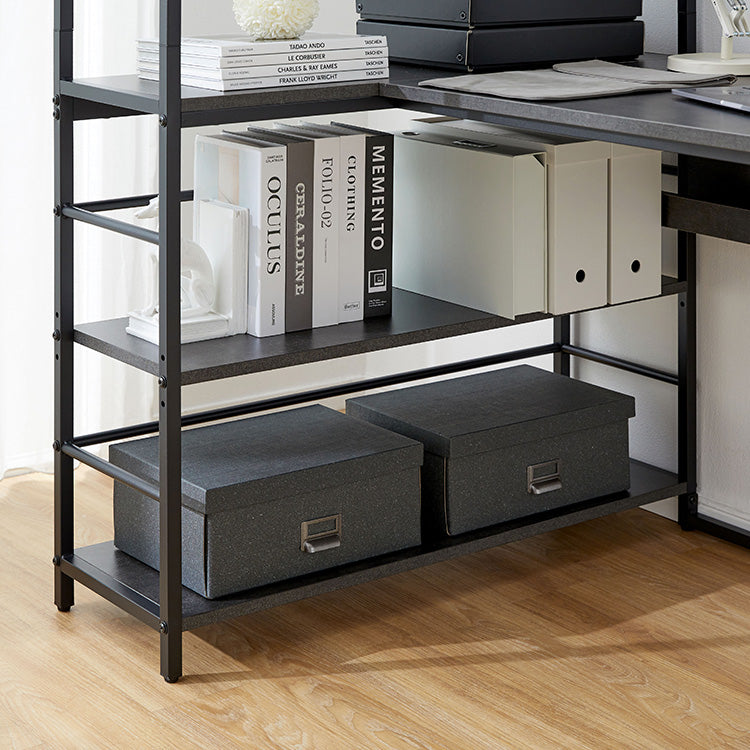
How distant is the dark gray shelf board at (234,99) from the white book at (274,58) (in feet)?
0.11

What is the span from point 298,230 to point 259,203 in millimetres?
81

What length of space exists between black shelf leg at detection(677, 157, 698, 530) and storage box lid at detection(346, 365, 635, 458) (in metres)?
0.11

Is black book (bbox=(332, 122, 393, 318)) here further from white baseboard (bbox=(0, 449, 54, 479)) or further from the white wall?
white baseboard (bbox=(0, 449, 54, 479))

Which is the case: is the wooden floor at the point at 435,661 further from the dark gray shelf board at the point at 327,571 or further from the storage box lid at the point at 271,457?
the storage box lid at the point at 271,457

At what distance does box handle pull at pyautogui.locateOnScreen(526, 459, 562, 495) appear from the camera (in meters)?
2.16

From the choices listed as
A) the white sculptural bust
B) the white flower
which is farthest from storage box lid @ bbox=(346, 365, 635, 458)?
the white flower

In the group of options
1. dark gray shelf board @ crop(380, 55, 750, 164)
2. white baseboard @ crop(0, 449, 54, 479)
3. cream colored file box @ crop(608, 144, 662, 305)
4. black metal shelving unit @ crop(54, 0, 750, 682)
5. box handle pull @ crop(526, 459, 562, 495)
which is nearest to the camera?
dark gray shelf board @ crop(380, 55, 750, 164)

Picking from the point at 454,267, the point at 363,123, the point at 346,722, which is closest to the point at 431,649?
the point at 346,722

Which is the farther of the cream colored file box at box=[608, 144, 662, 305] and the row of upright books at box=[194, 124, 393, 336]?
the cream colored file box at box=[608, 144, 662, 305]

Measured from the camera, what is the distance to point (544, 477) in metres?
2.18

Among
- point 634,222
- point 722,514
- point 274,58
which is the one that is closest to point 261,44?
point 274,58

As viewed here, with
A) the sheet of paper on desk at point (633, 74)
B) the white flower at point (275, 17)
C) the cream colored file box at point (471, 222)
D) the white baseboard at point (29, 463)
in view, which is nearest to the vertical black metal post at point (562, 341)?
the cream colored file box at point (471, 222)

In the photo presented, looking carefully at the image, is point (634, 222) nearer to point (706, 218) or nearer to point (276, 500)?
point (706, 218)

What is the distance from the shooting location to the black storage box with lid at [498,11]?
191 cm
